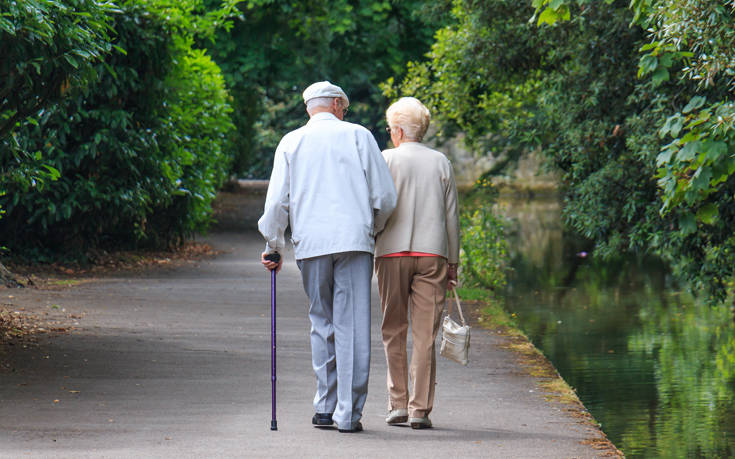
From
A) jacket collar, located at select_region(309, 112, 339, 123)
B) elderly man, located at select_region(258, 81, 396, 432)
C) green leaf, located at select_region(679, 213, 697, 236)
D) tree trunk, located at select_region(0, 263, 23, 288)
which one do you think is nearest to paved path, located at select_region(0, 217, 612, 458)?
elderly man, located at select_region(258, 81, 396, 432)

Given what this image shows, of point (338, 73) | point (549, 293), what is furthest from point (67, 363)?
point (338, 73)

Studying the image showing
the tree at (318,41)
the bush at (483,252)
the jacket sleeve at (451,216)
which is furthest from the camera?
the tree at (318,41)

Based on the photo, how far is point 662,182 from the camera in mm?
6430

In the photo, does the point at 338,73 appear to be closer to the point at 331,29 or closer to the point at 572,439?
the point at 331,29

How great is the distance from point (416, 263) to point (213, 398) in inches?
68.7

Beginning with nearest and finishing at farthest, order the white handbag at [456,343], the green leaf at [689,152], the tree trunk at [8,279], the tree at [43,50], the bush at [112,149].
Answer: the green leaf at [689,152]
the white handbag at [456,343]
the tree at [43,50]
the tree trunk at [8,279]
the bush at [112,149]

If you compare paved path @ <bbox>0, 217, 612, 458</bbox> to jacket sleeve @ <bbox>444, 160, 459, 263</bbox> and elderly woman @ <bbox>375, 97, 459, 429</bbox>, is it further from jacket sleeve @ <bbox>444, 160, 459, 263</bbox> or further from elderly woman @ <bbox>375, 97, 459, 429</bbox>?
jacket sleeve @ <bbox>444, 160, 459, 263</bbox>

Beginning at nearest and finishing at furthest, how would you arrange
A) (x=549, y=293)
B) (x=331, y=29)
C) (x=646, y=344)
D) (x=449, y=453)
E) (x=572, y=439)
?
(x=449, y=453) → (x=572, y=439) → (x=646, y=344) → (x=549, y=293) → (x=331, y=29)

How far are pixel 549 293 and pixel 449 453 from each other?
1287 centimetres

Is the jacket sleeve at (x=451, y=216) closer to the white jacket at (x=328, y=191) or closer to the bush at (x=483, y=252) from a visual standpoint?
the white jacket at (x=328, y=191)

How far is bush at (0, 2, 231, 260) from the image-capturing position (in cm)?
1463

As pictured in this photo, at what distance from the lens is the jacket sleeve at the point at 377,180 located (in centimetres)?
618

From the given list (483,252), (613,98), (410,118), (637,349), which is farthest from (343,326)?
(483,252)

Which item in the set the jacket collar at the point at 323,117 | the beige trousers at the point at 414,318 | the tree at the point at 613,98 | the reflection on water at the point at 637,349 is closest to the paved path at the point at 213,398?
the beige trousers at the point at 414,318
